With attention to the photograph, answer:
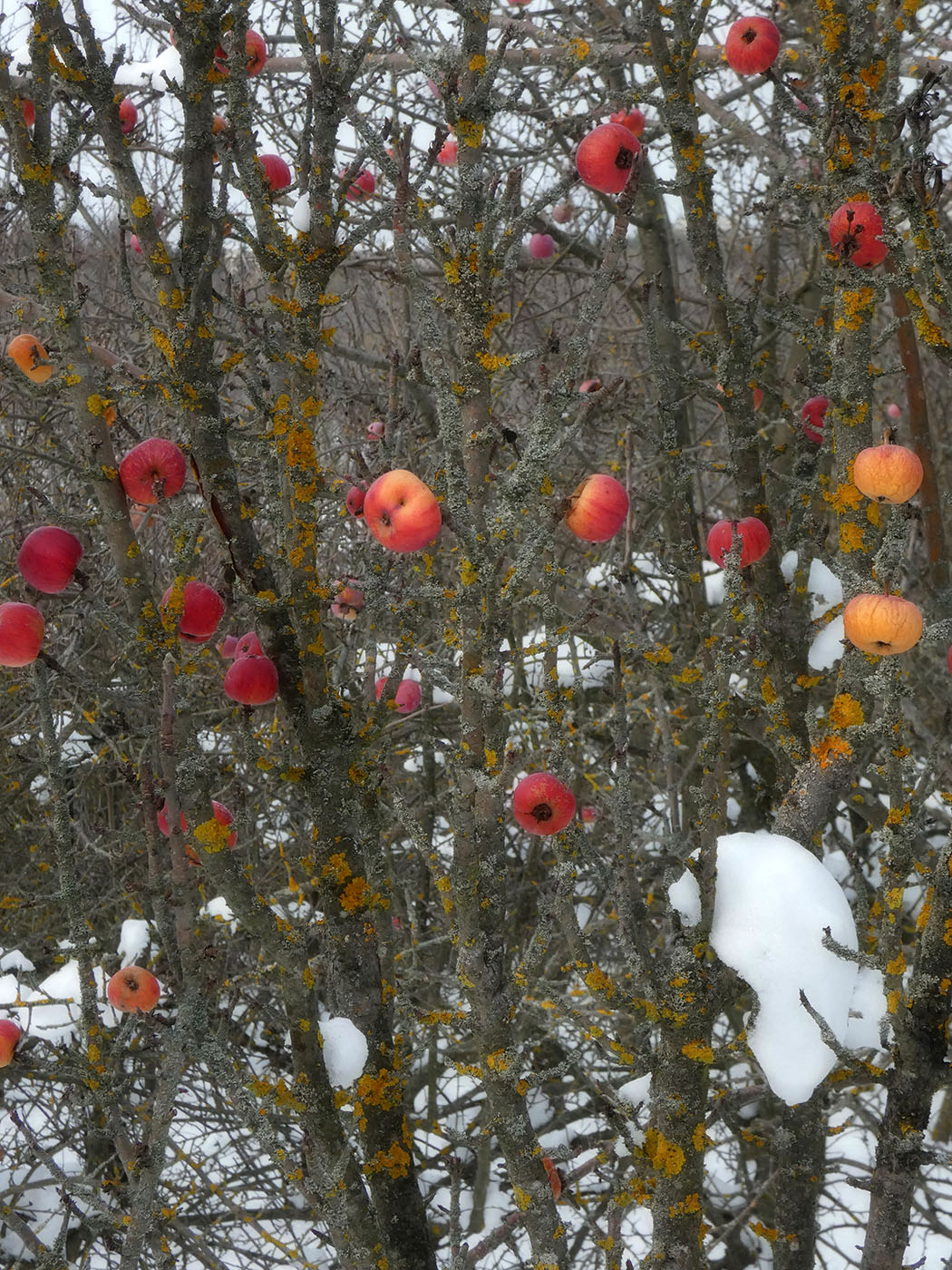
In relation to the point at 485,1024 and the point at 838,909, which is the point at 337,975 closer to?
the point at 485,1024

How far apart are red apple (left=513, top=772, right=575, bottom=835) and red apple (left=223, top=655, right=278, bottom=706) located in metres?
0.65

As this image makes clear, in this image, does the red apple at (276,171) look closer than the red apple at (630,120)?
Yes

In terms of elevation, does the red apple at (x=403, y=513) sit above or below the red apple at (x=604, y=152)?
below

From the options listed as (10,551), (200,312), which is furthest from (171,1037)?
(10,551)

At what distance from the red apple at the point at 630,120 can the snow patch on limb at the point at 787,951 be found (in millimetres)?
3023

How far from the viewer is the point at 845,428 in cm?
224

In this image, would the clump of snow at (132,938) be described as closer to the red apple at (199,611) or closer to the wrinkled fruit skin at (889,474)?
the red apple at (199,611)

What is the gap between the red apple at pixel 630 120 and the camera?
12.6 feet

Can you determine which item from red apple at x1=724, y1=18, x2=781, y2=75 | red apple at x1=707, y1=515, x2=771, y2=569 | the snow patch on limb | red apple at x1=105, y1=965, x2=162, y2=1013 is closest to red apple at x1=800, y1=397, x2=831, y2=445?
red apple at x1=707, y1=515, x2=771, y2=569

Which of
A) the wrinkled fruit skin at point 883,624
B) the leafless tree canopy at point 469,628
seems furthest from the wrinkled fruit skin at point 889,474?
the wrinkled fruit skin at point 883,624

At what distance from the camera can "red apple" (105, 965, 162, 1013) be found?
2.98 m

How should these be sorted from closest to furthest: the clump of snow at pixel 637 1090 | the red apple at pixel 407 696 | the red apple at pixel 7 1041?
1. the clump of snow at pixel 637 1090
2. the red apple at pixel 7 1041
3. the red apple at pixel 407 696

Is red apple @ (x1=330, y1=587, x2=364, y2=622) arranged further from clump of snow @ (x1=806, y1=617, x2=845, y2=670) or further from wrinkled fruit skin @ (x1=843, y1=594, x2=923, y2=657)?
wrinkled fruit skin @ (x1=843, y1=594, x2=923, y2=657)

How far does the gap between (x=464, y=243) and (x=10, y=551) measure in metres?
3.63
